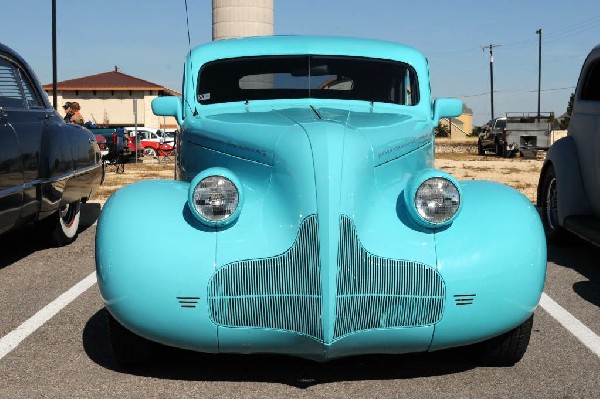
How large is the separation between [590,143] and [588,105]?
402mm

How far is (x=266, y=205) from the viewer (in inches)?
138

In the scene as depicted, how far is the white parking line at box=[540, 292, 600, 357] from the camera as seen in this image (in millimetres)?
4262

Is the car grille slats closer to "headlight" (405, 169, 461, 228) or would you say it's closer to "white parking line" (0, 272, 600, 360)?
"headlight" (405, 169, 461, 228)

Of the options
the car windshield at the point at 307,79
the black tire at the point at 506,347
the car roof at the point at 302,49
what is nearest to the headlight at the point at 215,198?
the black tire at the point at 506,347

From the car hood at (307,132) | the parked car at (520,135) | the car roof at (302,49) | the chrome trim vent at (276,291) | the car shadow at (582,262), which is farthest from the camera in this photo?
the parked car at (520,135)

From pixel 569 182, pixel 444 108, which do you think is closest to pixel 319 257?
pixel 444 108

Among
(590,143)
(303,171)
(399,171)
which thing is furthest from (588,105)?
(303,171)

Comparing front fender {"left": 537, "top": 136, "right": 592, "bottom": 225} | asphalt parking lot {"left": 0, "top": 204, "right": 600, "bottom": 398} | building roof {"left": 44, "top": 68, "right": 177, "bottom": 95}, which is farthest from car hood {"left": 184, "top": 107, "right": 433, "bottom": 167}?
building roof {"left": 44, "top": 68, "right": 177, "bottom": 95}

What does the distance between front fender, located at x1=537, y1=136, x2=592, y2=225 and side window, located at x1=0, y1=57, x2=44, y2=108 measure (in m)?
4.70

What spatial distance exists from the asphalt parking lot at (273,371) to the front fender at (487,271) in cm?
33

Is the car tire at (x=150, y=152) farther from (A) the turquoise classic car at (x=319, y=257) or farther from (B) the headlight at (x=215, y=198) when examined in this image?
(B) the headlight at (x=215, y=198)

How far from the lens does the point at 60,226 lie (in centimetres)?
745

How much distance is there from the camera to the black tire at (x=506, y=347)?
3.71m

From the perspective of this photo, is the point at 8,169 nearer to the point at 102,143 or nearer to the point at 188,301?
the point at 188,301
